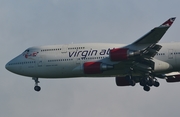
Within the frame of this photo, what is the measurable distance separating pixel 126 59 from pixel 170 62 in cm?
526

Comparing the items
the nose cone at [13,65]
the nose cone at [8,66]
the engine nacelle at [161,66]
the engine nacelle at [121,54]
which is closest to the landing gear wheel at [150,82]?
the engine nacelle at [161,66]

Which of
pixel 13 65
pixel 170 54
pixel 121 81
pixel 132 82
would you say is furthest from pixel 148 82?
pixel 13 65

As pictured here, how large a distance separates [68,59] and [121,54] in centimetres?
761

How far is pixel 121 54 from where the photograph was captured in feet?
246

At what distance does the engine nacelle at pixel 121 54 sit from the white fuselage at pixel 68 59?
1.93m

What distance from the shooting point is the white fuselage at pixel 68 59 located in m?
77.8

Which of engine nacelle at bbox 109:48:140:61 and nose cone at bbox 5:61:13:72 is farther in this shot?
nose cone at bbox 5:61:13:72

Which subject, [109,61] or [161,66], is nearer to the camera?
[161,66]

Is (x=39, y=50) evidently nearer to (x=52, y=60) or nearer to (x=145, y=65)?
(x=52, y=60)

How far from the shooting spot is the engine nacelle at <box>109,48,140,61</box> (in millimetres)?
75000

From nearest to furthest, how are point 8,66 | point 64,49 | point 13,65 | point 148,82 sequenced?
point 148,82
point 64,49
point 13,65
point 8,66

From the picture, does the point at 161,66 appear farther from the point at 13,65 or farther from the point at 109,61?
the point at 13,65

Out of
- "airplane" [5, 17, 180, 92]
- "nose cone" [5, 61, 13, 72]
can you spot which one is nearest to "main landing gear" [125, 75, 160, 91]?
"airplane" [5, 17, 180, 92]

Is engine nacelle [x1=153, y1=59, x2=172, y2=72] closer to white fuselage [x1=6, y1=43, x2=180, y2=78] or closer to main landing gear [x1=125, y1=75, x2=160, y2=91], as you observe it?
white fuselage [x1=6, y1=43, x2=180, y2=78]
